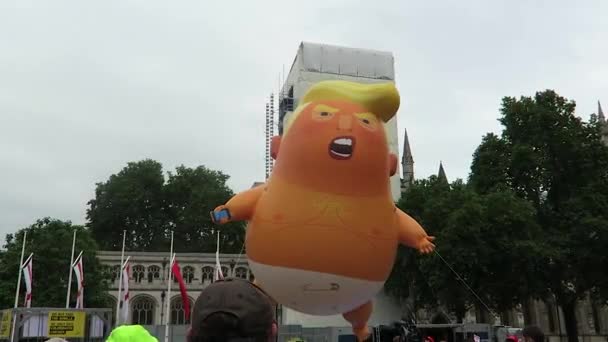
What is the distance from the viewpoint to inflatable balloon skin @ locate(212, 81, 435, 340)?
30.2ft

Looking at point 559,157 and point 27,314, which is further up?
point 559,157

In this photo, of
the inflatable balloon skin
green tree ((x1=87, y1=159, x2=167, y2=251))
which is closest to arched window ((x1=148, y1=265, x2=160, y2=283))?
green tree ((x1=87, y1=159, x2=167, y2=251))

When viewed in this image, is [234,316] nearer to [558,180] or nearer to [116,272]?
[558,180]

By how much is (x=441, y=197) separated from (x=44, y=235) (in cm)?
2568

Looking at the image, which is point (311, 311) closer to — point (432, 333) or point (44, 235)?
point (432, 333)

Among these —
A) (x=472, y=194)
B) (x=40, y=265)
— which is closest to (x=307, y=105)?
(x=472, y=194)

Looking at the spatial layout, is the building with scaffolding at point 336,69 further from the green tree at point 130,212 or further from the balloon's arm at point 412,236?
the balloon's arm at point 412,236

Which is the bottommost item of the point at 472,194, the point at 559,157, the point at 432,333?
the point at 432,333

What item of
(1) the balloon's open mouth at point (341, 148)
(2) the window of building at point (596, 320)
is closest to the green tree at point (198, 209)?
(2) the window of building at point (596, 320)

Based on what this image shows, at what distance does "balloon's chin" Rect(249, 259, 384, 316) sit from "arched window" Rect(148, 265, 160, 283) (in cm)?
4172

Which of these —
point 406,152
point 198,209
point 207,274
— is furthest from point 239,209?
point 406,152

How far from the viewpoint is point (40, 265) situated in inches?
1457

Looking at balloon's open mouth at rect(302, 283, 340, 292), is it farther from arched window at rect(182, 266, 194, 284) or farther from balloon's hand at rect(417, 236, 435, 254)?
arched window at rect(182, 266, 194, 284)

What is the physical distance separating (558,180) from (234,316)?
99.7 feet
